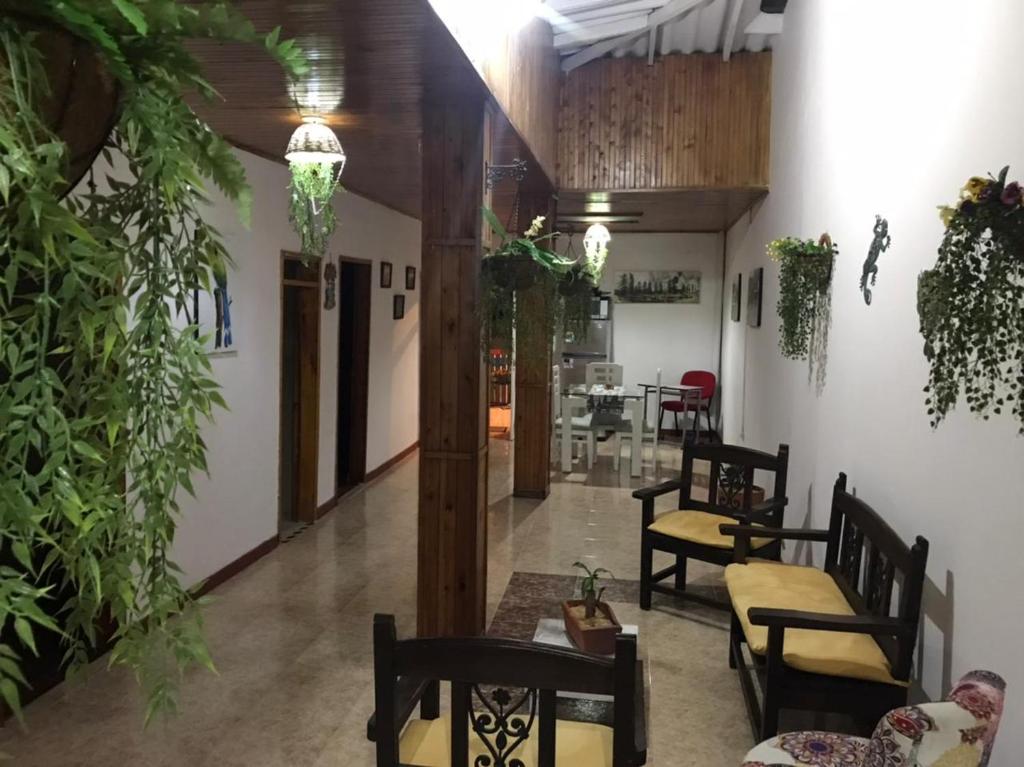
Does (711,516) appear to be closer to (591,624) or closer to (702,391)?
(591,624)

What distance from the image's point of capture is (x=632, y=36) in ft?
19.3

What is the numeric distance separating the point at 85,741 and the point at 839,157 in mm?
4145

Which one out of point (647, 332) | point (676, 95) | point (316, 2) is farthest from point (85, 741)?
point (647, 332)

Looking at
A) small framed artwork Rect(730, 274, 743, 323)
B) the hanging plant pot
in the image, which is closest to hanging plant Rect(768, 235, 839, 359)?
small framed artwork Rect(730, 274, 743, 323)

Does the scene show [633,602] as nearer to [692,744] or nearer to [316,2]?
[692,744]

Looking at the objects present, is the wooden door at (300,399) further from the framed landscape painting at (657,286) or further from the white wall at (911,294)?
the framed landscape painting at (657,286)

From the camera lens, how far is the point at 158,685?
0.98 meters

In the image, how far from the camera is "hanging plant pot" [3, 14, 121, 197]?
85 centimetres

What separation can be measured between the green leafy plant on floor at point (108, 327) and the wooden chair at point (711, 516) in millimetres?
3490

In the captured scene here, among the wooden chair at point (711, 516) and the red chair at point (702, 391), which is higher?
the red chair at point (702, 391)

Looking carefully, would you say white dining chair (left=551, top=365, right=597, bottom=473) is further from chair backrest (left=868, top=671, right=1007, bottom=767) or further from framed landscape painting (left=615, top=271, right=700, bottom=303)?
chair backrest (left=868, top=671, right=1007, bottom=767)

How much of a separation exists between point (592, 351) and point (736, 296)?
8.75ft

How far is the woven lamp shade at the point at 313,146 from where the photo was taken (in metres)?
3.76

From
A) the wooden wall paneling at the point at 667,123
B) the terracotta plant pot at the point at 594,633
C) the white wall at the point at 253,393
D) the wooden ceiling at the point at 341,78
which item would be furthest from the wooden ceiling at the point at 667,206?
the terracotta plant pot at the point at 594,633
